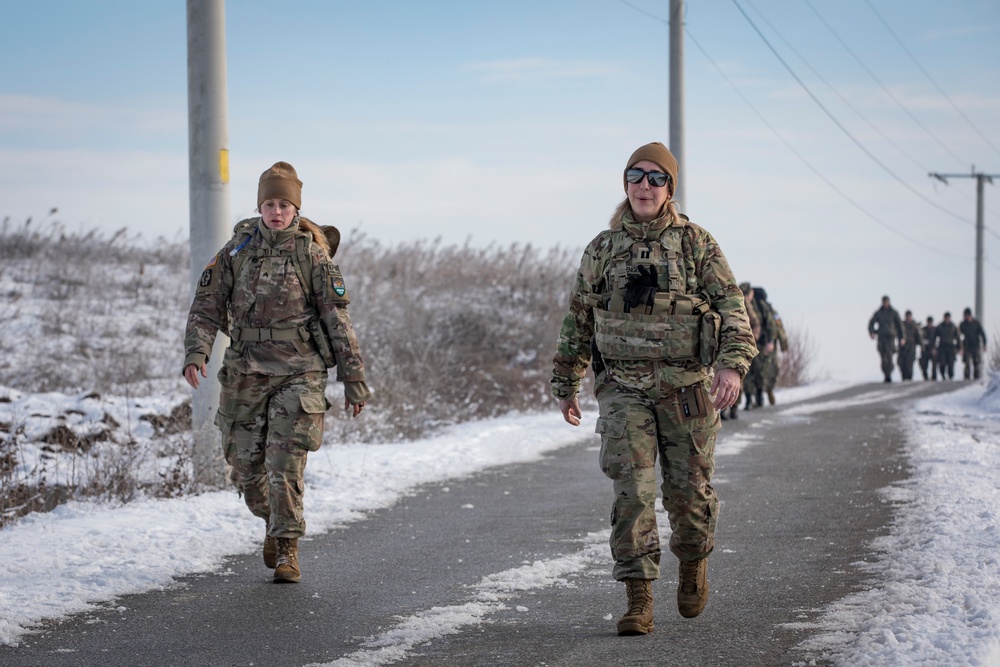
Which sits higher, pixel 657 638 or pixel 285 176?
pixel 285 176

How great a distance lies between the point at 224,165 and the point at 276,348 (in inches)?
136

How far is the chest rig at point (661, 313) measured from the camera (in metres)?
4.76

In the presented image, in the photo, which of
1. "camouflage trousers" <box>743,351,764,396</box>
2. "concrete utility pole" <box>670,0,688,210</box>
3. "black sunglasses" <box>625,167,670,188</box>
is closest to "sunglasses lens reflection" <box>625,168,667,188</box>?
"black sunglasses" <box>625,167,670,188</box>

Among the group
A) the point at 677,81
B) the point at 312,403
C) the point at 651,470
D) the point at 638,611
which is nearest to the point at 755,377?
the point at 677,81

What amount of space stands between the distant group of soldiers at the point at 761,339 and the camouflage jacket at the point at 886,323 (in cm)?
1095

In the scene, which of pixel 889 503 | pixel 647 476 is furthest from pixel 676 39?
pixel 647 476

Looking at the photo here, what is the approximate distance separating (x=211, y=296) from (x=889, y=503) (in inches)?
194

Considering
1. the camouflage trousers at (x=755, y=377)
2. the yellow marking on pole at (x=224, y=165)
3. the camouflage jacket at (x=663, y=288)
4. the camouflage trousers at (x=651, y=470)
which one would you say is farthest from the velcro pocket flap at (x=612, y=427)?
the camouflage trousers at (x=755, y=377)

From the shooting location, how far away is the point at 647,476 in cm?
477

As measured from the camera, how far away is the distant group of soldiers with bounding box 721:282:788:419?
1570 cm

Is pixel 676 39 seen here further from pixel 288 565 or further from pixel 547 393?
pixel 288 565

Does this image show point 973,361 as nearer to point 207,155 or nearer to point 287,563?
point 207,155

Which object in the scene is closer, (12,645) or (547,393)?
(12,645)

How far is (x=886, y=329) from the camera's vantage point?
28984 millimetres
